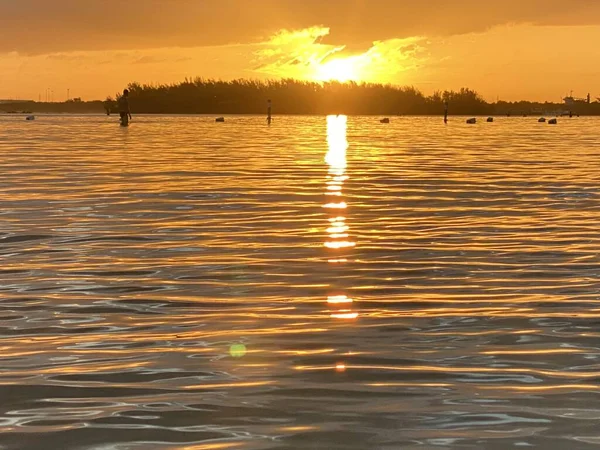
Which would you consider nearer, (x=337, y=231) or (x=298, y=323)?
(x=298, y=323)

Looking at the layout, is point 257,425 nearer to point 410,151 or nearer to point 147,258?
point 147,258

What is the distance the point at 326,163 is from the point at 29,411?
69.2 ft

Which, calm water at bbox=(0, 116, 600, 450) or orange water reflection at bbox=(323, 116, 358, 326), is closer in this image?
calm water at bbox=(0, 116, 600, 450)

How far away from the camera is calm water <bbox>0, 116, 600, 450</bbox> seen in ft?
14.6

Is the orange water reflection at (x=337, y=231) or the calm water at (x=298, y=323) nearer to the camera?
the calm water at (x=298, y=323)

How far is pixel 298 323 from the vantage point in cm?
661

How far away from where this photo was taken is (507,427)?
4.37 metres

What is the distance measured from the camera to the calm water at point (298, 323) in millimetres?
4461

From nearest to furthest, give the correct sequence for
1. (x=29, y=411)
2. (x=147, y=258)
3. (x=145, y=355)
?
1. (x=29, y=411)
2. (x=145, y=355)
3. (x=147, y=258)

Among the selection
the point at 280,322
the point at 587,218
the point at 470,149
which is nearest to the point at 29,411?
the point at 280,322

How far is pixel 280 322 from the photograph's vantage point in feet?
21.8

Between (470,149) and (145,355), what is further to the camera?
(470,149)

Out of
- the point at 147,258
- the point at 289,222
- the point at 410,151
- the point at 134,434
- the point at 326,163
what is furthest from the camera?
the point at 410,151

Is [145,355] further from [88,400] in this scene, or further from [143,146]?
[143,146]
